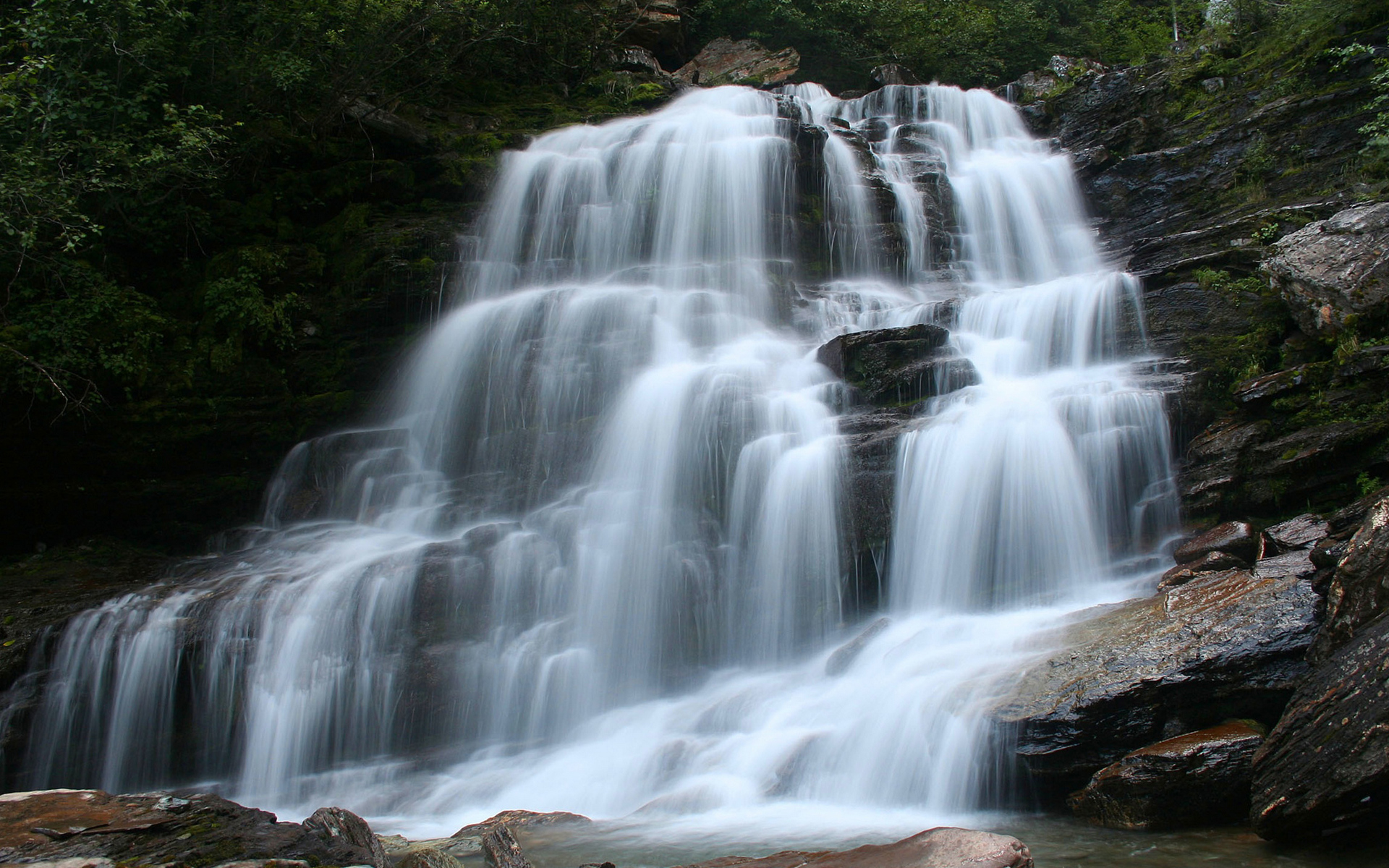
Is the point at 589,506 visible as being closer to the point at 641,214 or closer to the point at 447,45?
the point at 641,214

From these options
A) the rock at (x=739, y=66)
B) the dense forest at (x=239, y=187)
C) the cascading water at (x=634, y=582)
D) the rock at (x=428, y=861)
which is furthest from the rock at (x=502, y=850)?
the rock at (x=739, y=66)

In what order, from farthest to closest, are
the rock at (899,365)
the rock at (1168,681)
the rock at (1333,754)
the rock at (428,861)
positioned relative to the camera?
the rock at (899,365) < the rock at (1168,681) < the rock at (428,861) < the rock at (1333,754)

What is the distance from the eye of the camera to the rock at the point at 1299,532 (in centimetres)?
629

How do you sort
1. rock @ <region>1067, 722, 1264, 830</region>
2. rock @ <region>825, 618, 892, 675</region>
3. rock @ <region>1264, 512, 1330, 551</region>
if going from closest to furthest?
1. rock @ <region>1067, 722, 1264, 830</region>
2. rock @ <region>1264, 512, 1330, 551</region>
3. rock @ <region>825, 618, 892, 675</region>

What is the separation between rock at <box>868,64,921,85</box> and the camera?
75.0ft

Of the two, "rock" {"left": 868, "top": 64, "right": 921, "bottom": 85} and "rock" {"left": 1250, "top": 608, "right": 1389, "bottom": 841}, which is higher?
"rock" {"left": 868, "top": 64, "right": 921, "bottom": 85}

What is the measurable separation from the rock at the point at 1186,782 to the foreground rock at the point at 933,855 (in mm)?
1502

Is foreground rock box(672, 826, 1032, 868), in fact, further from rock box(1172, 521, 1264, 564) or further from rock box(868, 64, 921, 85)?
rock box(868, 64, 921, 85)

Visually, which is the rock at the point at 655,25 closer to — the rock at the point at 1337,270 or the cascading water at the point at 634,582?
the cascading water at the point at 634,582

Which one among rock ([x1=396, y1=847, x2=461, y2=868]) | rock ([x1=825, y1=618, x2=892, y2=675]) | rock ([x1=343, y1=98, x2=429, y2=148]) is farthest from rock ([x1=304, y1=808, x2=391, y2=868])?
rock ([x1=343, y1=98, x2=429, y2=148])

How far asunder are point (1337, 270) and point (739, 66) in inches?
808

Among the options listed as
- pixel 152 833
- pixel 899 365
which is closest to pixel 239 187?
pixel 899 365

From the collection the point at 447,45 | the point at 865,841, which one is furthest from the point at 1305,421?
the point at 447,45

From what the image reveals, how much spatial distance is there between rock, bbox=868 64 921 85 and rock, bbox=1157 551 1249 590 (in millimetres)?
19466
